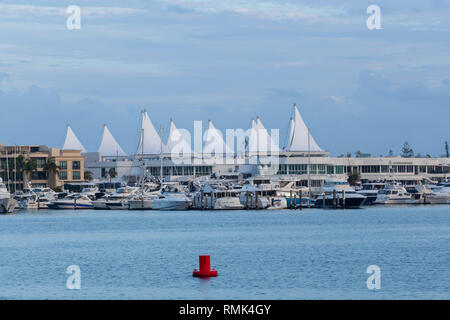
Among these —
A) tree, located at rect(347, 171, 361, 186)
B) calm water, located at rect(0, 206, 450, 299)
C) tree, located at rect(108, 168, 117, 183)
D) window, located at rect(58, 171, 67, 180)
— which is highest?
tree, located at rect(108, 168, 117, 183)

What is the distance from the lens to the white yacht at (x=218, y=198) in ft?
335

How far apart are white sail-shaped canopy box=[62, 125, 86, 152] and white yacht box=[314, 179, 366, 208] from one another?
74.4 metres

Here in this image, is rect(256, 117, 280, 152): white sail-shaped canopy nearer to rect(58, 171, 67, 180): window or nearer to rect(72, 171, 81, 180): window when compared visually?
rect(72, 171, 81, 180): window

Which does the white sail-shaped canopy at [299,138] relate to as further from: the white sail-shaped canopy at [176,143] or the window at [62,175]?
the window at [62,175]

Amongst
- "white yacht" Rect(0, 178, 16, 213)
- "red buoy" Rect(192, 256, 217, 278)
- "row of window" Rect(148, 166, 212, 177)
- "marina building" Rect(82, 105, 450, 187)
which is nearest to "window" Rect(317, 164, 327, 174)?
"marina building" Rect(82, 105, 450, 187)

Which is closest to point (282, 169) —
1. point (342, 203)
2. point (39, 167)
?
point (342, 203)

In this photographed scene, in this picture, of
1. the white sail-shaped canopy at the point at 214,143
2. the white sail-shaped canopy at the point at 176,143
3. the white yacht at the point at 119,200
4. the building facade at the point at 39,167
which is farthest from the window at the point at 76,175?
the white yacht at the point at 119,200

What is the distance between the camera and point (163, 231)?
69.3 m

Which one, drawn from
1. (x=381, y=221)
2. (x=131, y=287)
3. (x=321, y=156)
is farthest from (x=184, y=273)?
(x=321, y=156)

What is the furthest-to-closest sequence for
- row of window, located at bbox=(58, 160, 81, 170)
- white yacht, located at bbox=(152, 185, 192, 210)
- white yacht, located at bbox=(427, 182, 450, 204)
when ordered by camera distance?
1. row of window, located at bbox=(58, 160, 81, 170)
2. white yacht, located at bbox=(427, 182, 450, 204)
3. white yacht, located at bbox=(152, 185, 192, 210)

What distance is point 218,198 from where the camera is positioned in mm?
103500

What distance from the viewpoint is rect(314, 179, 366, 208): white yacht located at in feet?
346

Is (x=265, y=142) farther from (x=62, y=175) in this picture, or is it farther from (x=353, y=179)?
(x=62, y=175)
